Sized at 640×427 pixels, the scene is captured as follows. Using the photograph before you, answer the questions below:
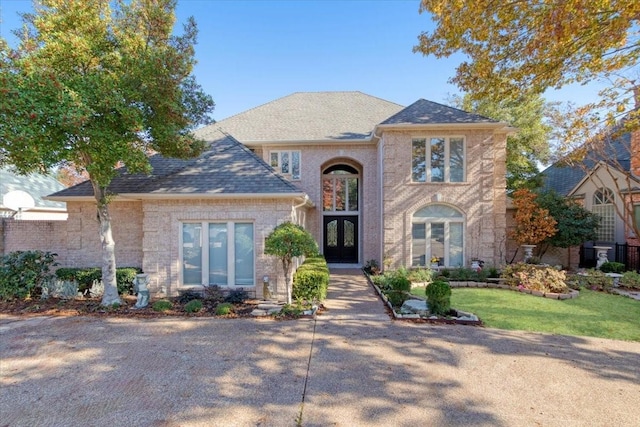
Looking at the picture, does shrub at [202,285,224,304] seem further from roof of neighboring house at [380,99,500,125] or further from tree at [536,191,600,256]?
tree at [536,191,600,256]

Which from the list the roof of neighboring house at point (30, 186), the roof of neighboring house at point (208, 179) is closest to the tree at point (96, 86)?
the roof of neighboring house at point (208, 179)

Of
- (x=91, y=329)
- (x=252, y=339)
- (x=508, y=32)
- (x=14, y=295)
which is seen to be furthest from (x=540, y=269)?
(x=14, y=295)

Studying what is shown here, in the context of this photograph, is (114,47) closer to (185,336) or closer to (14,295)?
(185,336)

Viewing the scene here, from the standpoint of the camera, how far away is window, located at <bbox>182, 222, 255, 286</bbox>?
871 centimetres

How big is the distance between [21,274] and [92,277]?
1.62m

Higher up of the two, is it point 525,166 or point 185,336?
point 525,166

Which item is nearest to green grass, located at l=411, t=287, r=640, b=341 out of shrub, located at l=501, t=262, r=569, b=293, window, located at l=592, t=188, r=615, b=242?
shrub, located at l=501, t=262, r=569, b=293

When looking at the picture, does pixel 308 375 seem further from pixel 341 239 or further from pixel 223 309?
pixel 341 239

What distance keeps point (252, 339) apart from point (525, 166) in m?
17.9

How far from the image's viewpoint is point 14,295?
8273mm

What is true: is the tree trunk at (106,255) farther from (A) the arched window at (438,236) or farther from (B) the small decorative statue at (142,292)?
(A) the arched window at (438,236)

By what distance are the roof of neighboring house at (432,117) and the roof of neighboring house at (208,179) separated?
18.5 feet

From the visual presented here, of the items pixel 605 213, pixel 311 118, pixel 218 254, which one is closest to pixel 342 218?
pixel 311 118

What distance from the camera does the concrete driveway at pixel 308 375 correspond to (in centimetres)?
350
